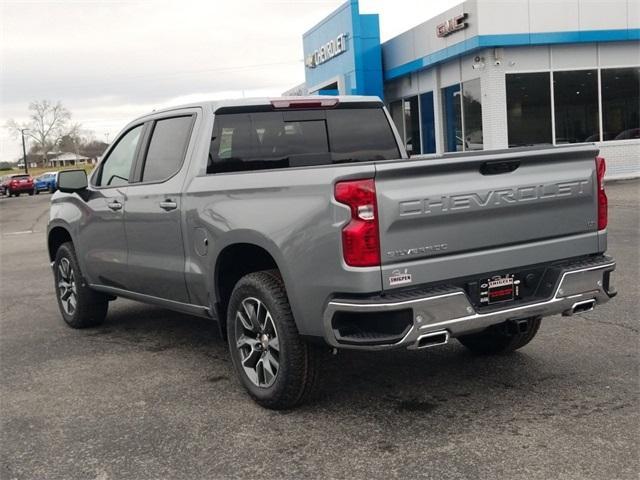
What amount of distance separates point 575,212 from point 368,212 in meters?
1.44

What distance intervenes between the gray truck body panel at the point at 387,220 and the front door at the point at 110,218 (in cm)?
86

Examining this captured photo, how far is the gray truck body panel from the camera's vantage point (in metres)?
3.81

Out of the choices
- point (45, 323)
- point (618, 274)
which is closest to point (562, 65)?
point (618, 274)

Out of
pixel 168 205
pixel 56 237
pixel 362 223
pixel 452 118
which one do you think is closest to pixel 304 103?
pixel 168 205

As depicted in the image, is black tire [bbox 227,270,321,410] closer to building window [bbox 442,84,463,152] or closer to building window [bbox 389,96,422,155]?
building window [bbox 442,84,463,152]

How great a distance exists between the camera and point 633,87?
22.4 m

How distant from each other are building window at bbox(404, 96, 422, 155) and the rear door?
71.2ft

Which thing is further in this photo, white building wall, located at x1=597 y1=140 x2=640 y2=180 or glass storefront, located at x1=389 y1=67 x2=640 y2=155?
white building wall, located at x1=597 y1=140 x2=640 y2=180

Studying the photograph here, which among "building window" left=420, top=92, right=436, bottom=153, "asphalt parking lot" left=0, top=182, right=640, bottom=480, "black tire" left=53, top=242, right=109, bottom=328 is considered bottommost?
"asphalt parking lot" left=0, top=182, right=640, bottom=480

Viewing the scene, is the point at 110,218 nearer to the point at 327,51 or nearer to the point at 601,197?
the point at 601,197

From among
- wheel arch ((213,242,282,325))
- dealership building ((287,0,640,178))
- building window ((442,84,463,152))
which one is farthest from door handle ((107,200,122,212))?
building window ((442,84,463,152))

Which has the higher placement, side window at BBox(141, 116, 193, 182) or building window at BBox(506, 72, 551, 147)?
building window at BBox(506, 72, 551, 147)

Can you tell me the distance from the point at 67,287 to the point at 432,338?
4520 mm

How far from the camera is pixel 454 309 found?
3887mm
